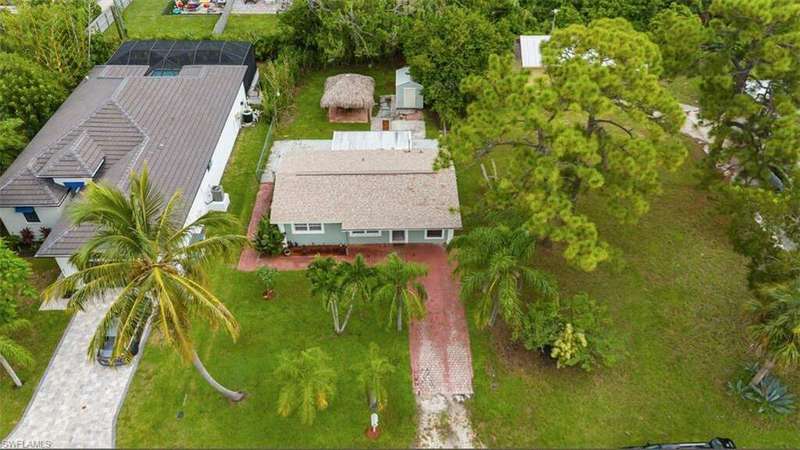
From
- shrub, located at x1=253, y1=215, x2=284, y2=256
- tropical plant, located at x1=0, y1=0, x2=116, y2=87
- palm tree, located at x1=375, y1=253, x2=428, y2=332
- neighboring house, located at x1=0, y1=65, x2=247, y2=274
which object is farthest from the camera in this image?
tropical plant, located at x1=0, y1=0, x2=116, y2=87

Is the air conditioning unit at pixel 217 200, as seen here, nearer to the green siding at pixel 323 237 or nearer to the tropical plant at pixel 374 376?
the green siding at pixel 323 237

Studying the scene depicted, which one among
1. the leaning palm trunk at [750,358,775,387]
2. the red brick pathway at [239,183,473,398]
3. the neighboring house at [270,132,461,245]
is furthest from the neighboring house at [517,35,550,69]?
the leaning palm trunk at [750,358,775,387]

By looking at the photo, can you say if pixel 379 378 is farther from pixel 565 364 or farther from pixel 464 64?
pixel 464 64

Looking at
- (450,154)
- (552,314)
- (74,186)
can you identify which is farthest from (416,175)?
(74,186)

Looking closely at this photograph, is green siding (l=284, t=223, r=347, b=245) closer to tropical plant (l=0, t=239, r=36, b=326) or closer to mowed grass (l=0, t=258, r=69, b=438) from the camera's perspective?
mowed grass (l=0, t=258, r=69, b=438)

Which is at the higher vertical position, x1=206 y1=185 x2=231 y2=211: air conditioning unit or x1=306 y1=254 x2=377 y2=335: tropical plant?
x1=306 y1=254 x2=377 y2=335: tropical plant

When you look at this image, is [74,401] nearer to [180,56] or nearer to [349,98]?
[349,98]

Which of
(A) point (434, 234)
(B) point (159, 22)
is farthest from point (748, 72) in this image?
(B) point (159, 22)
